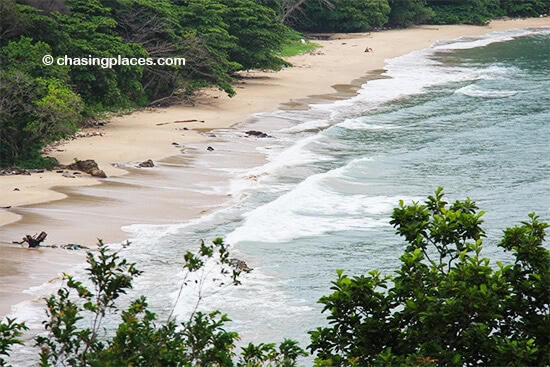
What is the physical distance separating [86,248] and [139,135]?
10.2 m

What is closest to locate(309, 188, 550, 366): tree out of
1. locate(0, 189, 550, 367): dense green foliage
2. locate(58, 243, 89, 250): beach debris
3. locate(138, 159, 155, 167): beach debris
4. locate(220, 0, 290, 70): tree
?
locate(0, 189, 550, 367): dense green foliage

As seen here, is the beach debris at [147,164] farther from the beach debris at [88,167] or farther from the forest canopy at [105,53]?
the forest canopy at [105,53]

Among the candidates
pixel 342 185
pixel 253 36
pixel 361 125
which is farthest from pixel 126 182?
pixel 253 36

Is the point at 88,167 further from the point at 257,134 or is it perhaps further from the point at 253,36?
the point at 253,36

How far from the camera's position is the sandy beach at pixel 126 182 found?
39.8 feet

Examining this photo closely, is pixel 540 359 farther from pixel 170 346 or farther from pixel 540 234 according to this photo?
pixel 170 346

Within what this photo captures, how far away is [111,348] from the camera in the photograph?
188 inches

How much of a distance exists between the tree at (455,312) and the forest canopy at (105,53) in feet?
43.5

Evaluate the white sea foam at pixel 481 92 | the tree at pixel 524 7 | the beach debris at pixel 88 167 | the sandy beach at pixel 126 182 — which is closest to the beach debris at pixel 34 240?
the sandy beach at pixel 126 182

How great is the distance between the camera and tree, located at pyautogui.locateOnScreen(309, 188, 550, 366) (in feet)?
16.4

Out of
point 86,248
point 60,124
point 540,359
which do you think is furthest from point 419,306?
point 60,124

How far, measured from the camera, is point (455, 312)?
504 centimetres

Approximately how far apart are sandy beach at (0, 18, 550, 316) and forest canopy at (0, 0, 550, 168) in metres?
0.88

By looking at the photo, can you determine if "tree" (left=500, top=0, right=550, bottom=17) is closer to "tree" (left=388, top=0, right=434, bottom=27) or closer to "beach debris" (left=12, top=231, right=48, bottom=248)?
"tree" (left=388, top=0, right=434, bottom=27)
